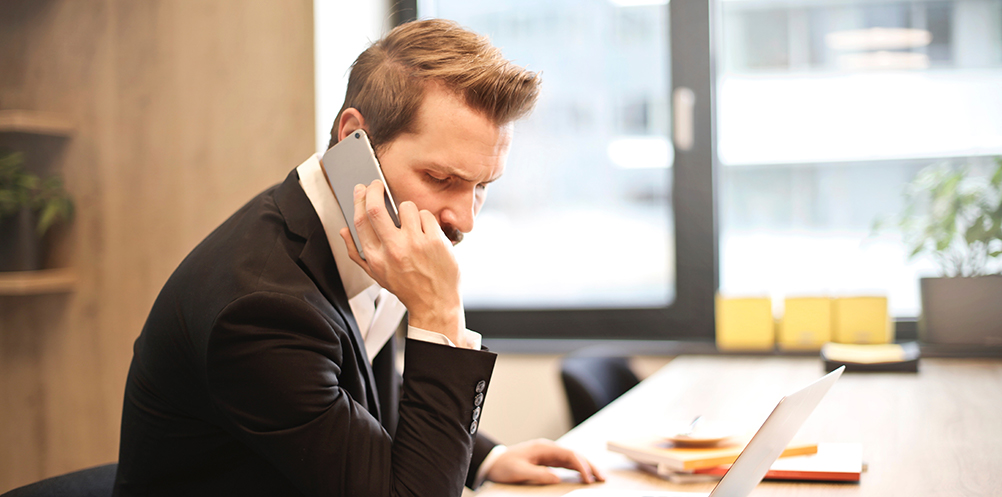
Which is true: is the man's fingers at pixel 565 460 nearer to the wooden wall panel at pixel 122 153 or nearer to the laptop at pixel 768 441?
the laptop at pixel 768 441

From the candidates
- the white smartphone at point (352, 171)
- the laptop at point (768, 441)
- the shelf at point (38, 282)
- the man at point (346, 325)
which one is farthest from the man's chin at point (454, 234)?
the shelf at point (38, 282)

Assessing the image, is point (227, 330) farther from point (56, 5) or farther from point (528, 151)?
point (56, 5)

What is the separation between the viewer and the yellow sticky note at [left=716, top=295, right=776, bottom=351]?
2.57 meters

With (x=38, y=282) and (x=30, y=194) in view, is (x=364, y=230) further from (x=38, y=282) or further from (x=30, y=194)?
(x=30, y=194)

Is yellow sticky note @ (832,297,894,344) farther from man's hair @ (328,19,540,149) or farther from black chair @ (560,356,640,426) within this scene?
man's hair @ (328,19,540,149)

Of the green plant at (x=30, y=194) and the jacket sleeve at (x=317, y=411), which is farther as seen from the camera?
the green plant at (x=30, y=194)

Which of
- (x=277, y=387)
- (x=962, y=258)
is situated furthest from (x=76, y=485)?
(x=962, y=258)

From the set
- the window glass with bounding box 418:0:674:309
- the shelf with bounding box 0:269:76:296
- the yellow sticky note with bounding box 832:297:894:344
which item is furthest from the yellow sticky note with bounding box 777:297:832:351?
the shelf with bounding box 0:269:76:296

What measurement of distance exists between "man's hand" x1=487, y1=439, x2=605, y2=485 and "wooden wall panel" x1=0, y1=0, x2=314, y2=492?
1.61 m

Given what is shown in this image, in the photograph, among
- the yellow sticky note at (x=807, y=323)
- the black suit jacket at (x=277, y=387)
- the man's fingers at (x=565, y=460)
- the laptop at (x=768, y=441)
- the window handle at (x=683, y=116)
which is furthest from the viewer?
the window handle at (x=683, y=116)

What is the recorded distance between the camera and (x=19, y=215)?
8.47 ft

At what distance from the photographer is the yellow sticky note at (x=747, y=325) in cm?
257

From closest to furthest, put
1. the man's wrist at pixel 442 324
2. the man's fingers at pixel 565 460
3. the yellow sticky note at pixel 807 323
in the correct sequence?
the man's wrist at pixel 442 324
the man's fingers at pixel 565 460
the yellow sticky note at pixel 807 323

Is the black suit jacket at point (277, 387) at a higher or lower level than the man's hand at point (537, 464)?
higher
